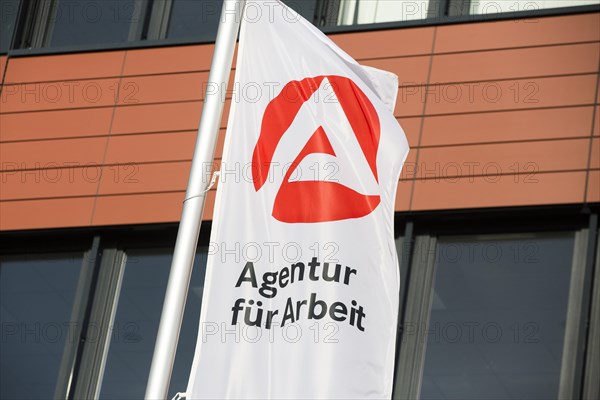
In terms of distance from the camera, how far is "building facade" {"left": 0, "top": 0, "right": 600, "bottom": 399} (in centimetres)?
940

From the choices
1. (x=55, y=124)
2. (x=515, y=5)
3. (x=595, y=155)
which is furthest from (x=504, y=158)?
(x=55, y=124)

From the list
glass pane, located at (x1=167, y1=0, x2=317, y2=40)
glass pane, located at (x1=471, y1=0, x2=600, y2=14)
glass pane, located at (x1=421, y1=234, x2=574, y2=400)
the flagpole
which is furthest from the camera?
glass pane, located at (x1=167, y1=0, x2=317, y2=40)

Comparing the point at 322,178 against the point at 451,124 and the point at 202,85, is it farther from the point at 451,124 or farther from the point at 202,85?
the point at 202,85

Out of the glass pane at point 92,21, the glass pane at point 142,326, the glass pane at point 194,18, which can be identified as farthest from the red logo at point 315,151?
the glass pane at point 92,21

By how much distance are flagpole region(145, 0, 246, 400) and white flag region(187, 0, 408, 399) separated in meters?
0.11

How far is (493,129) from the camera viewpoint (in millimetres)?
9852

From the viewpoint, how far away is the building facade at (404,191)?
940 centimetres

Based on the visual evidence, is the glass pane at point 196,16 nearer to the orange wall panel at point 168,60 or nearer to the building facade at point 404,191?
the building facade at point 404,191

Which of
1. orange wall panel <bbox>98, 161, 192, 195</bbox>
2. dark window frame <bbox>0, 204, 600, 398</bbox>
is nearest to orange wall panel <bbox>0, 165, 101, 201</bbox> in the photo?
orange wall panel <bbox>98, 161, 192, 195</bbox>

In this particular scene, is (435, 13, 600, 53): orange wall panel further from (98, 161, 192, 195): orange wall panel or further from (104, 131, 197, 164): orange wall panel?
(98, 161, 192, 195): orange wall panel

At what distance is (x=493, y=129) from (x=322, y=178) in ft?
12.6

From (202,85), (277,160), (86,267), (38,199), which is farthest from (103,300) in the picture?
(277,160)

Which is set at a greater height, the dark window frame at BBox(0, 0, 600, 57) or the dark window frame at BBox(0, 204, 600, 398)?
the dark window frame at BBox(0, 0, 600, 57)

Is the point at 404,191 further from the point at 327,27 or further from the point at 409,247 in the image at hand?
the point at 327,27
